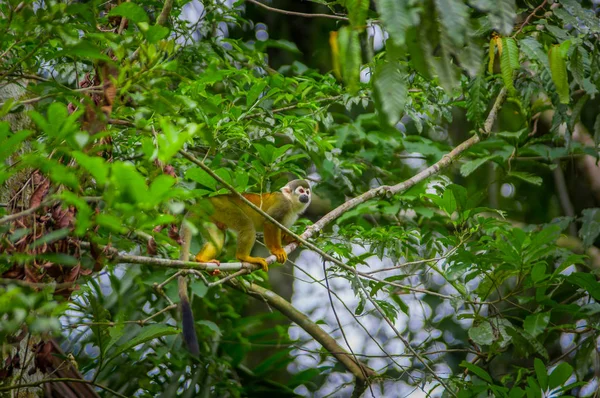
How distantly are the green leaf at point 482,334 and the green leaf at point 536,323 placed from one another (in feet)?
0.66

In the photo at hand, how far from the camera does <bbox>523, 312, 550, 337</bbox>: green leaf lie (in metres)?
3.26

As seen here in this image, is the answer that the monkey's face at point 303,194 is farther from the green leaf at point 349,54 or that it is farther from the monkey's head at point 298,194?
the green leaf at point 349,54

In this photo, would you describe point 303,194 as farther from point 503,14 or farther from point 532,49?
point 503,14

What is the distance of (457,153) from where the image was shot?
156 inches

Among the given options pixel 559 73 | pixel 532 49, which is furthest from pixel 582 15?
pixel 559 73

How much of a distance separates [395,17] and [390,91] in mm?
156

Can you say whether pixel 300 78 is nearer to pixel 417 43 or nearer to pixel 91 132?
pixel 91 132

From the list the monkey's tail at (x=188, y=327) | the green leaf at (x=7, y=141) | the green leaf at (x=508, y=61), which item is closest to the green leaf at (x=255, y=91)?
the monkey's tail at (x=188, y=327)

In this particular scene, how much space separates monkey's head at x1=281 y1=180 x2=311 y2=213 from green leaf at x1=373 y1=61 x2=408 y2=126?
2.89 m

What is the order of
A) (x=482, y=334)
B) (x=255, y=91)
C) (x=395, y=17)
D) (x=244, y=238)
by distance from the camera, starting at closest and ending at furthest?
(x=395, y=17)
(x=255, y=91)
(x=482, y=334)
(x=244, y=238)

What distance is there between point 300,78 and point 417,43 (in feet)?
8.32

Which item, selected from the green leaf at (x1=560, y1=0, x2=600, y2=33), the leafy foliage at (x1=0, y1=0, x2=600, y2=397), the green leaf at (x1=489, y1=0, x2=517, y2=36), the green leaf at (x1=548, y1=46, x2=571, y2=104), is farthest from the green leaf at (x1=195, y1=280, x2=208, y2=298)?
the green leaf at (x1=489, y1=0, x2=517, y2=36)

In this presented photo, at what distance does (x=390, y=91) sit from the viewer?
48.9 inches

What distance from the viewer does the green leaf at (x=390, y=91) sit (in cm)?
121
